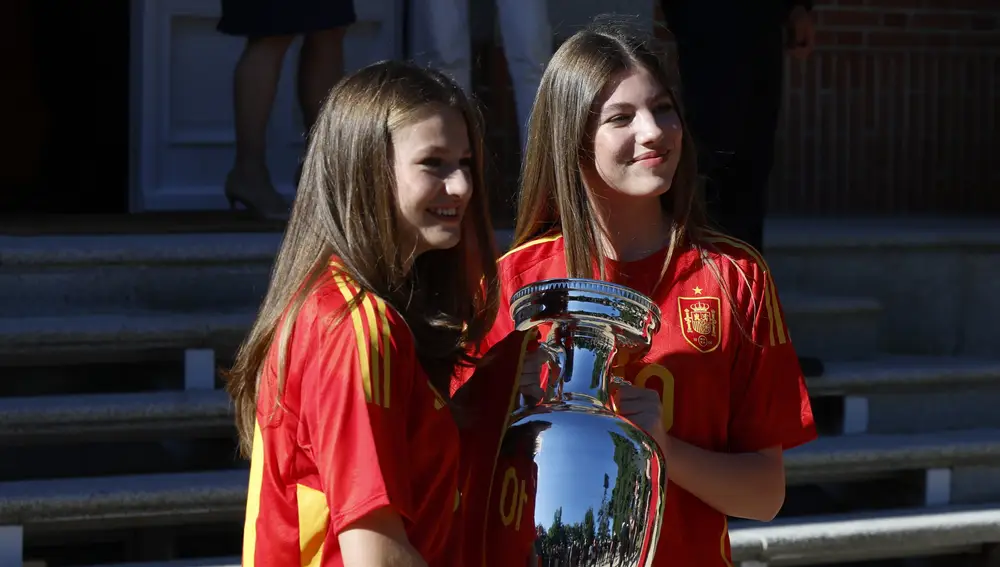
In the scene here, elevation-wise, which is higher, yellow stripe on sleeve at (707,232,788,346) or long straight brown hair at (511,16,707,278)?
long straight brown hair at (511,16,707,278)

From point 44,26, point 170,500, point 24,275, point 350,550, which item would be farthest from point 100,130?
point 350,550

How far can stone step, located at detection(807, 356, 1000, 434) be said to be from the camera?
174 inches

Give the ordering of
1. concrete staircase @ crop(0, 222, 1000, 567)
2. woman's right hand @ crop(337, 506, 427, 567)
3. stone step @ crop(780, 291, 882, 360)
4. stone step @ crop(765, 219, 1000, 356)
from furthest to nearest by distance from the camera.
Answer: stone step @ crop(765, 219, 1000, 356) → stone step @ crop(780, 291, 882, 360) → concrete staircase @ crop(0, 222, 1000, 567) → woman's right hand @ crop(337, 506, 427, 567)

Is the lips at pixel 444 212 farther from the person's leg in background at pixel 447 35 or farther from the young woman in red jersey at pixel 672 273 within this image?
the person's leg in background at pixel 447 35

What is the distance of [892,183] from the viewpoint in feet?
21.9

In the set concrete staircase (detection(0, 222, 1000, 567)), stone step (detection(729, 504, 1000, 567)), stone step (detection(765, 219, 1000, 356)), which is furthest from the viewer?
stone step (detection(765, 219, 1000, 356))

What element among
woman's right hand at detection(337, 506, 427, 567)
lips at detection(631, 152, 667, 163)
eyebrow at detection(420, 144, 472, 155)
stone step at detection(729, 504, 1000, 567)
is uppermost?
eyebrow at detection(420, 144, 472, 155)

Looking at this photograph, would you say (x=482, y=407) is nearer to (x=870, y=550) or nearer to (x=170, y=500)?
(x=170, y=500)

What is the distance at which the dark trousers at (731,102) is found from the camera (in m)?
3.66

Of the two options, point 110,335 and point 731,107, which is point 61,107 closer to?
point 110,335

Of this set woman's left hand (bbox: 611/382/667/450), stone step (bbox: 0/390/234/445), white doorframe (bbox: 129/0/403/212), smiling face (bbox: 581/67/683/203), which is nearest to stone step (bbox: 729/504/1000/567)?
stone step (bbox: 0/390/234/445)

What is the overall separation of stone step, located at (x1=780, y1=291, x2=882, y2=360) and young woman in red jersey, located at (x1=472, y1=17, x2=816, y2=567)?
2.48 m

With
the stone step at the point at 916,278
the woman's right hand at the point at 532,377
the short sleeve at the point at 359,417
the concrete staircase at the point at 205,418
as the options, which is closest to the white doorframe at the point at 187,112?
the concrete staircase at the point at 205,418

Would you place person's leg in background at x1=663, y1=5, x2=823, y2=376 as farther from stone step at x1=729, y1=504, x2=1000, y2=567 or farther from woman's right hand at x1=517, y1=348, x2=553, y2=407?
woman's right hand at x1=517, y1=348, x2=553, y2=407
